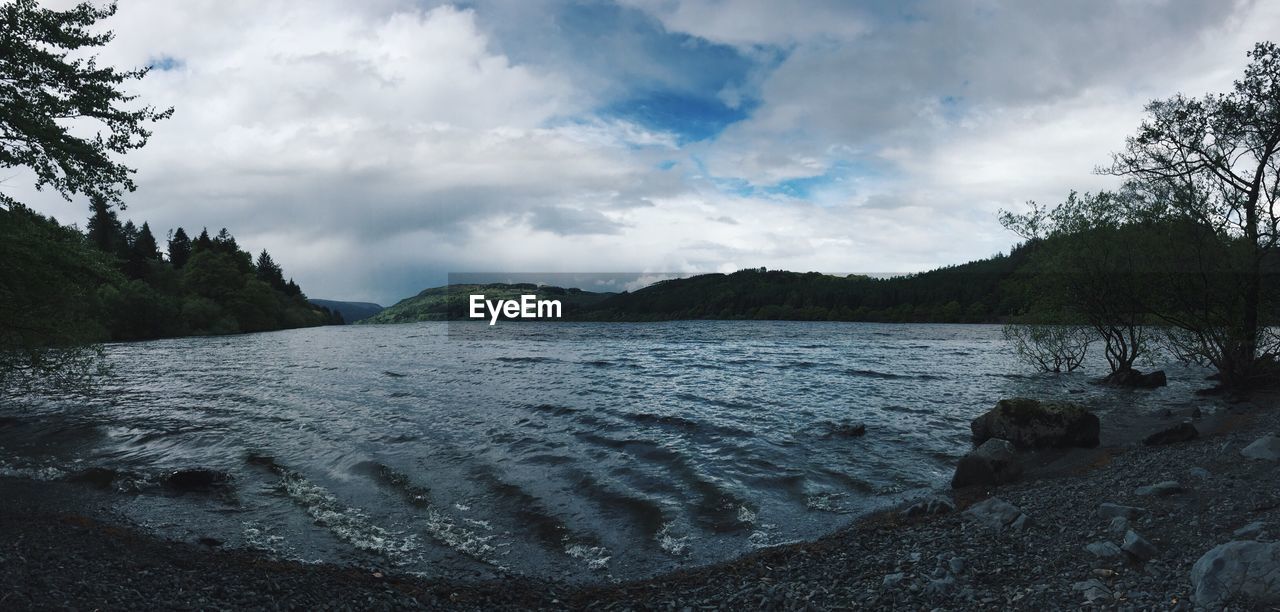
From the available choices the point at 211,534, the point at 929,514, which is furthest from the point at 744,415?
the point at 211,534

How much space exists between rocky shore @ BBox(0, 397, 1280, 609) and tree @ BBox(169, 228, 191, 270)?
144 metres

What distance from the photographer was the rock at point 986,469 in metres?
13.8

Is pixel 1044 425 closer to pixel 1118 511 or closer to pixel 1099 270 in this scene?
pixel 1118 511

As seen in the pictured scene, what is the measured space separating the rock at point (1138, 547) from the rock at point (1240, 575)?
1.27m

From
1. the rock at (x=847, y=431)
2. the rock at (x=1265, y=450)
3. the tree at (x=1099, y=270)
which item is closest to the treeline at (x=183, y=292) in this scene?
the rock at (x=847, y=431)

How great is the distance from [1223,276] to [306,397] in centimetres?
4269

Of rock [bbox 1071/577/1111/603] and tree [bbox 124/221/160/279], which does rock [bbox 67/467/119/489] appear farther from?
tree [bbox 124/221/160/279]

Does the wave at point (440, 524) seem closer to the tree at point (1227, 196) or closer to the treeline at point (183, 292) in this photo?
the treeline at point (183, 292)

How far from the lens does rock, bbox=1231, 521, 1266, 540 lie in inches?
296

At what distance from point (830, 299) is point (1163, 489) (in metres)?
163

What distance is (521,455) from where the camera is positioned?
17.6m

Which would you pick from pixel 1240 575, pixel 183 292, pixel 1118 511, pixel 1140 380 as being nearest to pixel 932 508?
pixel 1118 511

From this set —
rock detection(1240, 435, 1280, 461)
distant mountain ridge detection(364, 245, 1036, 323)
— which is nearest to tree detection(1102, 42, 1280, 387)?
rock detection(1240, 435, 1280, 461)

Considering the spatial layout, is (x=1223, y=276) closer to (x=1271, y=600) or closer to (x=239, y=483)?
(x=1271, y=600)
